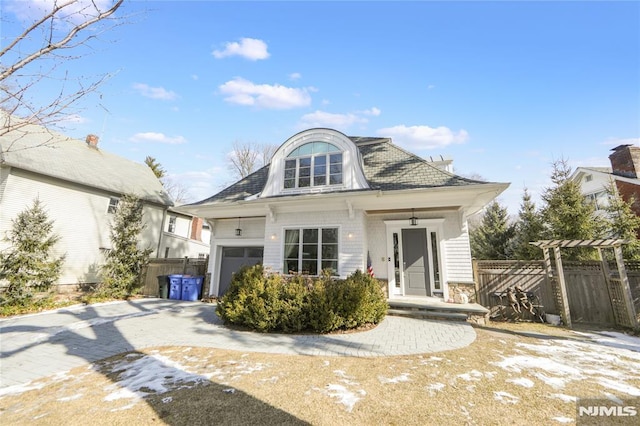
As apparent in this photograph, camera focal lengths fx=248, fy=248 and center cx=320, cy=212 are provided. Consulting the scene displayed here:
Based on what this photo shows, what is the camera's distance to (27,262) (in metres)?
9.21

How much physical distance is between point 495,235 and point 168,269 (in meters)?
18.2

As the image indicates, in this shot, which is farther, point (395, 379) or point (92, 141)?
point (92, 141)

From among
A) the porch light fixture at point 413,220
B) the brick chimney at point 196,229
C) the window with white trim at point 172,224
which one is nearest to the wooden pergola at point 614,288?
the porch light fixture at point 413,220

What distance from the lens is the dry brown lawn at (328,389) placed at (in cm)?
273

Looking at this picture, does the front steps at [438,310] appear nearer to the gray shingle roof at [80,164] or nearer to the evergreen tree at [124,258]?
the evergreen tree at [124,258]

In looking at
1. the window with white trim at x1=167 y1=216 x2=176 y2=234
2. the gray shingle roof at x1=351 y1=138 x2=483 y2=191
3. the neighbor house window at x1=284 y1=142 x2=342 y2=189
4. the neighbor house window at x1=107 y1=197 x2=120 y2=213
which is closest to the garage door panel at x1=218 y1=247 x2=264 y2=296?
the neighbor house window at x1=284 y1=142 x2=342 y2=189

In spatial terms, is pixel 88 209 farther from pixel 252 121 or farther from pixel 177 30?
pixel 177 30

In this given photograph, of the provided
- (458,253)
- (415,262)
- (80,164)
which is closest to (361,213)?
(415,262)

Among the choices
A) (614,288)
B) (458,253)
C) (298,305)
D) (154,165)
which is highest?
(154,165)

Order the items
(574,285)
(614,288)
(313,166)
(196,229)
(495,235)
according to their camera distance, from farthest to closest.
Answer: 1. (196,229)
2. (495,235)
3. (313,166)
4. (574,285)
5. (614,288)

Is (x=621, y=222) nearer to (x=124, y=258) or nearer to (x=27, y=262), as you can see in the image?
(x=124, y=258)

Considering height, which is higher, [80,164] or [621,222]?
[80,164]

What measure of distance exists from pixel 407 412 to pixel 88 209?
17277 millimetres

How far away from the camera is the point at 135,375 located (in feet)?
12.7
